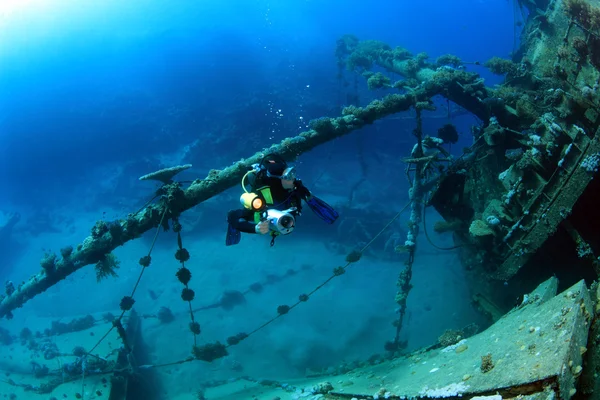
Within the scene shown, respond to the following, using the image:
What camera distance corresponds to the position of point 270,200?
3787 millimetres

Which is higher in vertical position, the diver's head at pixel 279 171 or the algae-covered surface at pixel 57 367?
the algae-covered surface at pixel 57 367

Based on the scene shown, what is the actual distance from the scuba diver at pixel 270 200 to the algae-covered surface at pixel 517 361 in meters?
2.34

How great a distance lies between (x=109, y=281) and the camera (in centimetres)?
1988

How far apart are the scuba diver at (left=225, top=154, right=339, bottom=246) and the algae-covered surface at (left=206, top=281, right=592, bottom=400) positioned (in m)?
2.34

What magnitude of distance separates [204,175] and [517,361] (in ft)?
69.3

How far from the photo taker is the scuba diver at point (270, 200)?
3529mm

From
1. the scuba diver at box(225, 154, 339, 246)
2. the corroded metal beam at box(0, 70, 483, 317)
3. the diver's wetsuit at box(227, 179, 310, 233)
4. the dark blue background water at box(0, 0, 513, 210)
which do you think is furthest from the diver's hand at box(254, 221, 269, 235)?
the dark blue background water at box(0, 0, 513, 210)

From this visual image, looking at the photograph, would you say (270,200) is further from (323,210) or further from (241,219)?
(323,210)

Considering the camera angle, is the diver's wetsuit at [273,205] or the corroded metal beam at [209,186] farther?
the corroded metal beam at [209,186]

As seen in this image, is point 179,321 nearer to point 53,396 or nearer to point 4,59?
point 53,396

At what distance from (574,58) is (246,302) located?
14769 mm

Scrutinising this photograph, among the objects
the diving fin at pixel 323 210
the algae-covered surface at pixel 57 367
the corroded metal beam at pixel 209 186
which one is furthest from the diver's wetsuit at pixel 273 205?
the algae-covered surface at pixel 57 367

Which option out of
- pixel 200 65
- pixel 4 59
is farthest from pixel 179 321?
pixel 4 59

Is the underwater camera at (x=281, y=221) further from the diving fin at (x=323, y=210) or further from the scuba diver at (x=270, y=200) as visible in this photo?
the diving fin at (x=323, y=210)
